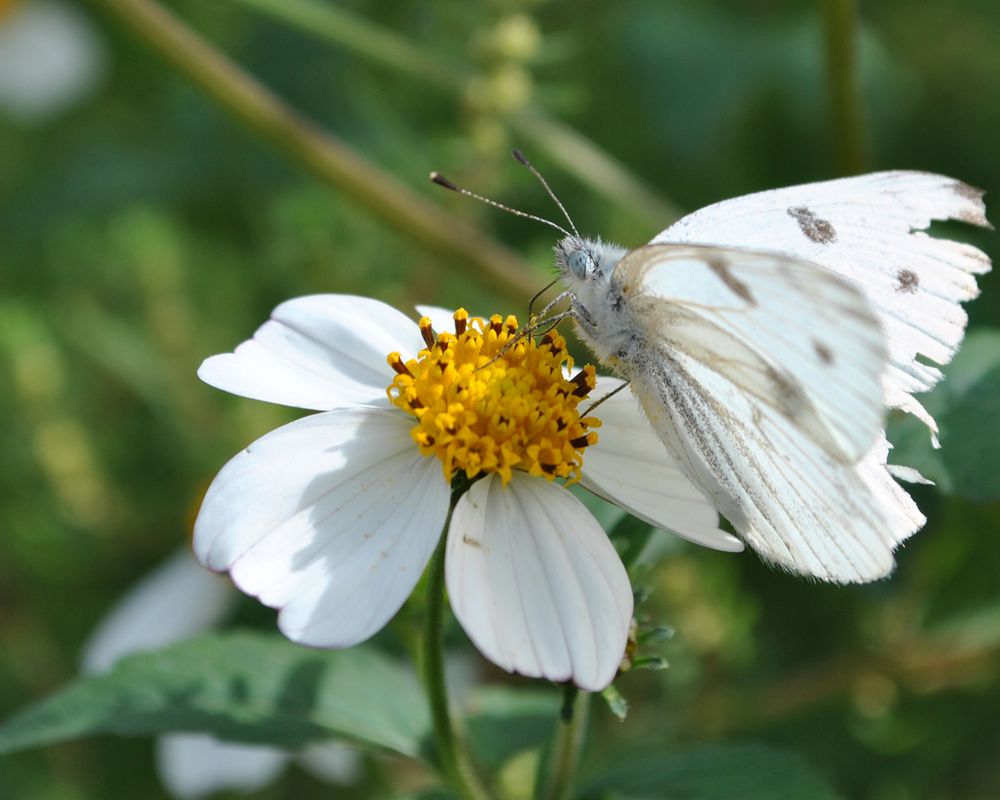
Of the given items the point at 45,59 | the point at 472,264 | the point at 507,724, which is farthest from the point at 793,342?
the point at 45,59

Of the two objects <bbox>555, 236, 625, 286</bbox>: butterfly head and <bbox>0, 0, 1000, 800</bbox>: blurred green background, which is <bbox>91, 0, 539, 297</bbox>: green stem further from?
<bbox>555, 236, 625, 286</bbox>: butterfly head

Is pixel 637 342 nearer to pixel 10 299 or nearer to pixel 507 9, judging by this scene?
pixel 507 9

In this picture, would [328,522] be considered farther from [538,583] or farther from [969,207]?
[969,207]

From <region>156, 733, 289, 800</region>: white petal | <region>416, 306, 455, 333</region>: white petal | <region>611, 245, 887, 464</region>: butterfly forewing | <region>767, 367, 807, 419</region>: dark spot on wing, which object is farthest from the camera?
<region>156, 733, 289, 800</region>: white petal

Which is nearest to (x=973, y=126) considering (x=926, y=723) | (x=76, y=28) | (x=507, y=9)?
(x=507, y=9)

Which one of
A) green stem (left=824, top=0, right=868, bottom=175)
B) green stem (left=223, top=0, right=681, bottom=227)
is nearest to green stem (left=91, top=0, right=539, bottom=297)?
green stem (left=223, top=0, right=681, bottom=227)

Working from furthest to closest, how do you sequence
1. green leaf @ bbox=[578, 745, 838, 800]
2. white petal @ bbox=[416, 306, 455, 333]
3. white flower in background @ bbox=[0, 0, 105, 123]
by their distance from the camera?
white flower in background @ bbox=[0, 0, 105, 123], white petal @ bbox=[416, 306, 455, 333], green leaf @ bbox=[578, 745, 838, 800]

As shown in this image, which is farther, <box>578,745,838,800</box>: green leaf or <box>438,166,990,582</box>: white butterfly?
<box>578,745,838,800</box>: green leaf
